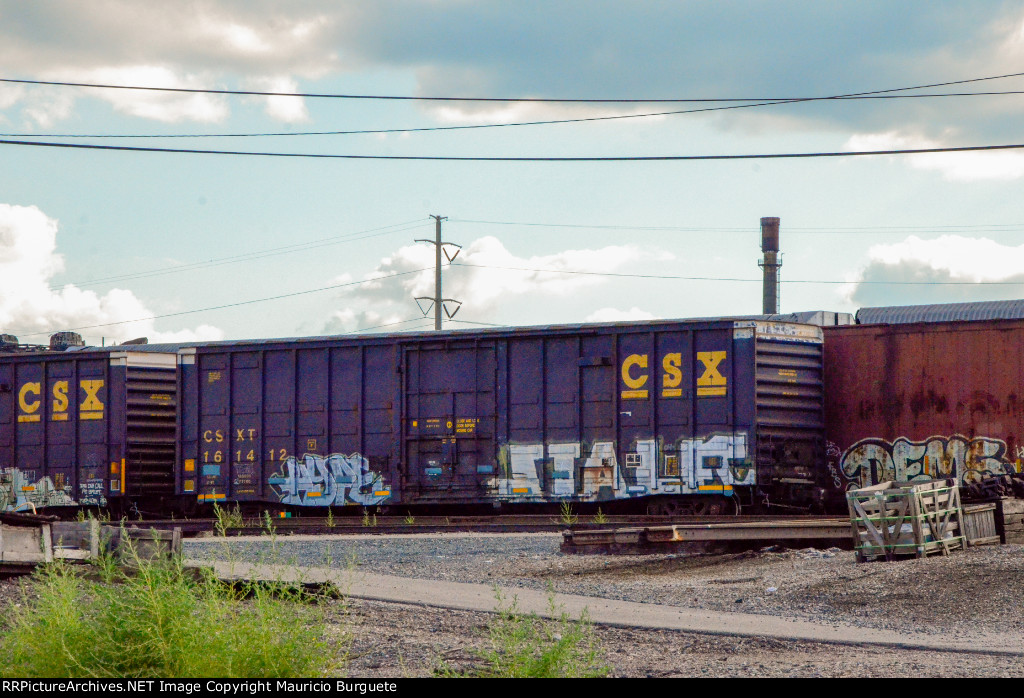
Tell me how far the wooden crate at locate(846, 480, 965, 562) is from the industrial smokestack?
32.4 m

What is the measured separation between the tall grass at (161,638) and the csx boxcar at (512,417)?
12577 millimetres

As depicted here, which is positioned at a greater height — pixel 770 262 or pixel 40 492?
pixel 770 262

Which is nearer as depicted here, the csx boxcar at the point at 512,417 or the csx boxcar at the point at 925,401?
the csx boxcar at the point at 925,401

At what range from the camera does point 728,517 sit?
58.0 feet

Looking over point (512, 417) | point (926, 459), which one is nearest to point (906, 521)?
point (926, 459)

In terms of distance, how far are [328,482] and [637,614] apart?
40.3ft

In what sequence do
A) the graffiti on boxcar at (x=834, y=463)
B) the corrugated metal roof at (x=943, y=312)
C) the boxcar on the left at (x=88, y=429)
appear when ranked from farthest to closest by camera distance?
1. the boxcar on the left at (x=88, y=429)
2. the corrugated metal roof at (x=943, y=312)
3. the graffiti on boxcar at (x=834, y=463)

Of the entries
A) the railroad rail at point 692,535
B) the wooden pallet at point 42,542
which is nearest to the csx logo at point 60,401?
the wooden pallet at point 42,542

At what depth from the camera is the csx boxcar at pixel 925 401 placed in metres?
18.5

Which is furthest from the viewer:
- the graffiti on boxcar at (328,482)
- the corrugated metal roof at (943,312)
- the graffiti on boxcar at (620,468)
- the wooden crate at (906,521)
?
the graffiti on boxcar at (328,482)

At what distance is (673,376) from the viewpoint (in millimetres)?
19547

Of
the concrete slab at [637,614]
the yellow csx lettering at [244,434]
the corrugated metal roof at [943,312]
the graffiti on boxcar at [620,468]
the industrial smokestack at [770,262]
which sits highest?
the industrial smokestack at [770,262]

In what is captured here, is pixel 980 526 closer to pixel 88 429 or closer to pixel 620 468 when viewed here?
pixel 620 468

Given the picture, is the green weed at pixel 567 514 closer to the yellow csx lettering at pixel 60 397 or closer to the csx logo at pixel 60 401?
the csx logo at pixel 60 401
